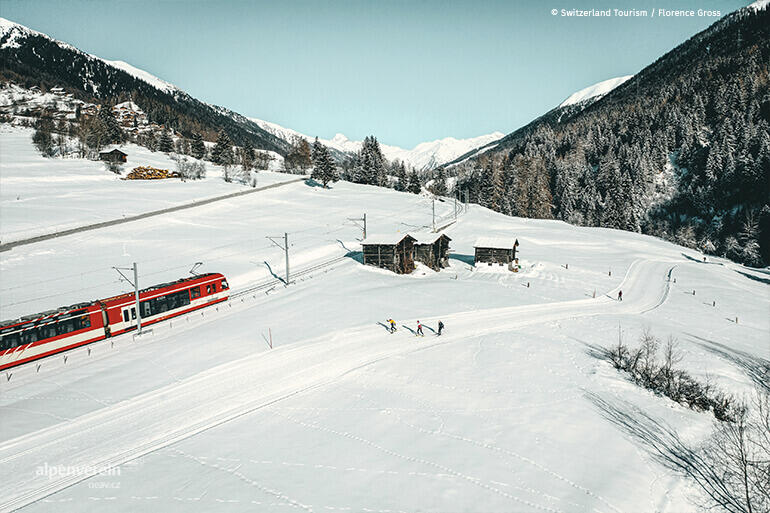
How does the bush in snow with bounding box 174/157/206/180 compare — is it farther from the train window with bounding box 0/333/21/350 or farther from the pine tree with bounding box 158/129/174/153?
the train window with bounding box 0/333/21/350

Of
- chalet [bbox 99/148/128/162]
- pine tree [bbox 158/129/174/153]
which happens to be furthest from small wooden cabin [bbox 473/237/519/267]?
pine tree [bbox 158/129/174/153]

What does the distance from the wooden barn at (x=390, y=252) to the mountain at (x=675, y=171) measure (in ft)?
245

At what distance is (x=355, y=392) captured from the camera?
1966 centimetres

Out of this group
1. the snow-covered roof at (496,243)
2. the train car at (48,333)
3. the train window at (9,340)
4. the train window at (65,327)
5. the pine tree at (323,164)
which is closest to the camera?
the train window at (9,340)

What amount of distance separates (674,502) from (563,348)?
1347 cm

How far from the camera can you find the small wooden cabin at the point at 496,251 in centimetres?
5141

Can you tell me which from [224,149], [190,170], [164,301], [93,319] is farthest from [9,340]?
[224,149]

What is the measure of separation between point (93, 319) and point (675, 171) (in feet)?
542

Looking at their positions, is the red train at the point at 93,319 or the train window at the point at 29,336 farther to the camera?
the train window at the point at 29,336

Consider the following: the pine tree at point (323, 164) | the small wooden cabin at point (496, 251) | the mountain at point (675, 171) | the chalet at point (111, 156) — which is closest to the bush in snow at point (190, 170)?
the chalet at point (111, 156)

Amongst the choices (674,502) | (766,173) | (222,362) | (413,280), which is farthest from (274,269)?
(766,173)

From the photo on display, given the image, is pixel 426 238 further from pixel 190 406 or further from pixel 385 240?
pixel 190 406

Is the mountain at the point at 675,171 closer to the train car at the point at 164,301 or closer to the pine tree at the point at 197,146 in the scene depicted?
the pine tree at the point at 197,146

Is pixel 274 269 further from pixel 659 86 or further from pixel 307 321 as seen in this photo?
pixel 659 86
